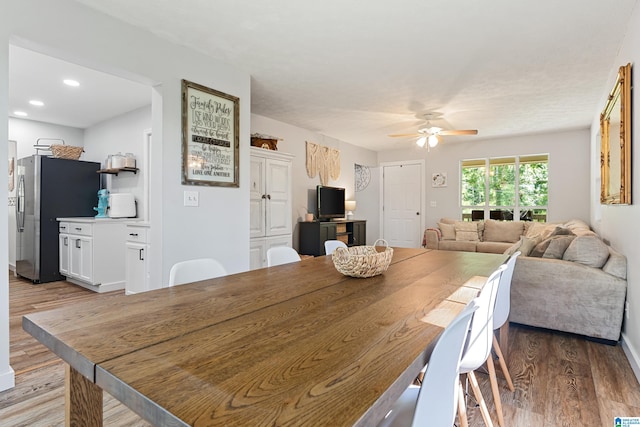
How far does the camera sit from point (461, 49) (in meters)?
2.77

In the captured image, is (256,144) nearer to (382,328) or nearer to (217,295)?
(217,295)

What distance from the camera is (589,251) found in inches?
108

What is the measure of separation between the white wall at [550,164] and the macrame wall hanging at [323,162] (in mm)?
1958

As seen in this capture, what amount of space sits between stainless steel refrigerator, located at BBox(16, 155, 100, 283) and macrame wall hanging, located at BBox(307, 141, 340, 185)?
3.32 metres

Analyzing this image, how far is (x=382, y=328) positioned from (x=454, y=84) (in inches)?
131

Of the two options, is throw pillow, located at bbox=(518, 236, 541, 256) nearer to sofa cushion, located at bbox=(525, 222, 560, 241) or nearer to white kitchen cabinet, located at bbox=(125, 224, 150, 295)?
sofa cushion, located at bbox=(525, 222, 560, 241)

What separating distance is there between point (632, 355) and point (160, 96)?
3817mm

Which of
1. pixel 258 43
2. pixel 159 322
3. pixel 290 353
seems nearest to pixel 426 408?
pixel 290 353

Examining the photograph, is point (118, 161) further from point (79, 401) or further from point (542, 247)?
point (542, 247)

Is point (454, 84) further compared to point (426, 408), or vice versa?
point (454, 84)

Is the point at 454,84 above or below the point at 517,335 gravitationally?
above

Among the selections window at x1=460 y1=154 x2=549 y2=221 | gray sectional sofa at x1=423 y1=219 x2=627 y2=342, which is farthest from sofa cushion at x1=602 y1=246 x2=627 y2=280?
Answer: window at x1=460 y1=154 x2=549 y2=221

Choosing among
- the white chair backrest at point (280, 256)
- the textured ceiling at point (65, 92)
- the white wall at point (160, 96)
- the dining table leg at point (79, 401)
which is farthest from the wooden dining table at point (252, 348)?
the textured ceiling at point (65, 92)

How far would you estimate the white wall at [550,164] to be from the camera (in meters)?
5.66
